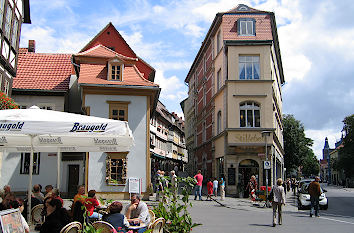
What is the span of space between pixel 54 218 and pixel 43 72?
80.9 feet

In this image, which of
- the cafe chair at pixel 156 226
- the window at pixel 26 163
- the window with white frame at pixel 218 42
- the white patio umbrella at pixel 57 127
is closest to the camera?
the cafe chair at pixel 156 226

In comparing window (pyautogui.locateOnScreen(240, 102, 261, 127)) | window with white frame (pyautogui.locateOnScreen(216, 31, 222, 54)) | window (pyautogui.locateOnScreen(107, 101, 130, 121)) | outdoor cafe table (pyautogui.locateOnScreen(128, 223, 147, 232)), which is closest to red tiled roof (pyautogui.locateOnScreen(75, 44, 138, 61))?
window (pyautogui.locateOnScreen(107, 101, 130, 121))

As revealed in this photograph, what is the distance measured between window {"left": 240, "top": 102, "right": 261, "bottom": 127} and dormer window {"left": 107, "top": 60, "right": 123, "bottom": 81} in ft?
34.7

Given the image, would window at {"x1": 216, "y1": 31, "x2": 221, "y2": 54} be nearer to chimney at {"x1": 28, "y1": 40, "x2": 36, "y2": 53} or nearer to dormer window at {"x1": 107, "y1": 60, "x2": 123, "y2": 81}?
dormer window at {"x1": 107, "y1": 60, "x2": 123, "y2": 81}

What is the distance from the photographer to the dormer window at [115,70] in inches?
941

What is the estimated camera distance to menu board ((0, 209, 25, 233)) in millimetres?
5605

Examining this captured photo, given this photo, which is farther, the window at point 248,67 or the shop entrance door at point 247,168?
the window at point 248,67

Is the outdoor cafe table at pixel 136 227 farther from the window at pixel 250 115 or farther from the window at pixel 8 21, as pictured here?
the window at pixel 250 115

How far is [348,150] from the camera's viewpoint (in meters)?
68.8

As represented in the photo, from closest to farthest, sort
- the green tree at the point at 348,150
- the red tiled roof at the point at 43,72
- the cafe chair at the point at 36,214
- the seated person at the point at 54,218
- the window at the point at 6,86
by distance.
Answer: the seated person at the point at 54,218 → the cafe chair at the point at 36,214 → the window at the point at 6,86 → the red tiled roof at the point at 43,72 → the green tree at the point at 348,150

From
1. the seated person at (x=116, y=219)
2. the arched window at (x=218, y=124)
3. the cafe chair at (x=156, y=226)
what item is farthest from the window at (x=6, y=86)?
the arched window at (x=218, y=124)

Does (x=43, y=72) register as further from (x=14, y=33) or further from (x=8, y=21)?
(x=8, y=21)

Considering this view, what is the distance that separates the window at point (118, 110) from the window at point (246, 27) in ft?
42.5

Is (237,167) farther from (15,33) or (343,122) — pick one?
(343,122)
